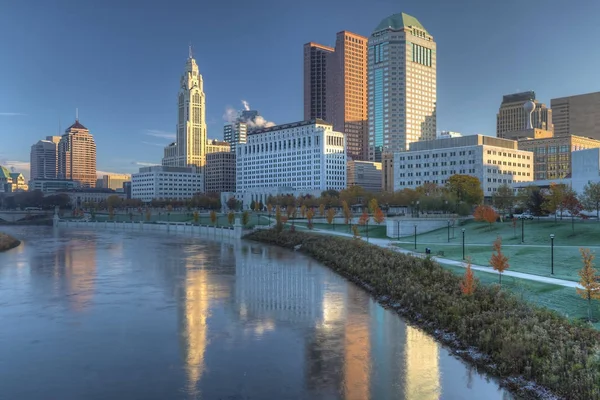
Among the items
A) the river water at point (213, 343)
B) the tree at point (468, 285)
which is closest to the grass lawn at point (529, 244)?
the tree at point (468, 285)

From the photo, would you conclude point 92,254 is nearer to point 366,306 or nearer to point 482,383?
point 366,306

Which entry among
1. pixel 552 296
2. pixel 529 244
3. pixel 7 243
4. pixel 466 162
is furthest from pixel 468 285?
pixel 466 162

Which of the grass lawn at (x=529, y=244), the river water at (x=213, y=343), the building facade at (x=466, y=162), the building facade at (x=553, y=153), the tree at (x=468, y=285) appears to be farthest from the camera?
the building facade at (x=553, y=153)

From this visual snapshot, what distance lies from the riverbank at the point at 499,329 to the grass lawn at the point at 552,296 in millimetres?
2036

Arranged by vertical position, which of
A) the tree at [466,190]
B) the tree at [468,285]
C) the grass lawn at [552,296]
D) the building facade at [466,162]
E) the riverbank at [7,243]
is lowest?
the riverbank at [7,243]

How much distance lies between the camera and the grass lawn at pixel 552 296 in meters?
27.2

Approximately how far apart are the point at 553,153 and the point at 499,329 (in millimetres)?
190474

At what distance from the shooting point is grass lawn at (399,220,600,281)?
41.1m

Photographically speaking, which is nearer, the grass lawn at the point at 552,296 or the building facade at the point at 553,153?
the grass lawn at the point at 552,296

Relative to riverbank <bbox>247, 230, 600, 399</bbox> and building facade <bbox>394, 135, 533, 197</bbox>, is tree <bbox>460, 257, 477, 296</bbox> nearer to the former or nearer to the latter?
riverbank <bbox>247, 230, 600, 399</bbox>

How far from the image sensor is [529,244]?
5494 cm

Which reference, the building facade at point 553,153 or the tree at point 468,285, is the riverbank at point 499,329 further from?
the building facade at point 553,153

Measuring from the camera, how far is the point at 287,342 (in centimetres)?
2717

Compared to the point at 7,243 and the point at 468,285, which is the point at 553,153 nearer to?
the point at 468,285
